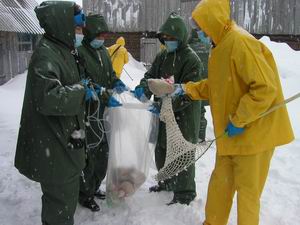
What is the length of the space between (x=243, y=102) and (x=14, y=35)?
1230 centimetres

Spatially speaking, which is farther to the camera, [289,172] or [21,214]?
[289,172]

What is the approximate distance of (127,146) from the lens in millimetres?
3721

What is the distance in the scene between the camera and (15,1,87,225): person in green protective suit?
8.60 ft

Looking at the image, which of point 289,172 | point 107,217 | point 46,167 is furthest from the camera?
point 289,172

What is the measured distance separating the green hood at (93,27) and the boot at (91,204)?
160cm

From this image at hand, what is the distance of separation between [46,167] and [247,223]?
5.20 ft

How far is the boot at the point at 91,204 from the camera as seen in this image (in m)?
3.81

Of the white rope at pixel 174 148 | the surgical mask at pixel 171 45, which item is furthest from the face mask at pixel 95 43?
the white rope at pixel 174 148

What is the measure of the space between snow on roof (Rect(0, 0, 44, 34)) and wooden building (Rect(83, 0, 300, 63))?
424 cm

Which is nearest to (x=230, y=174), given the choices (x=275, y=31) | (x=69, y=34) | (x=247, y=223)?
(x=247, y=223)

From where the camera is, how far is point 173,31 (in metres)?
3.81

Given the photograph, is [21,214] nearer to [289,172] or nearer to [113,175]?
[113,175]

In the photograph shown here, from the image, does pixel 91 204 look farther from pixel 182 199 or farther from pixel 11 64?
pixel 11 64

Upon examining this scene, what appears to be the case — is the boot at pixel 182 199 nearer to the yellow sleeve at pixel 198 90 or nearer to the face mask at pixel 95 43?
the yellow sleeve at pixel 198 90
